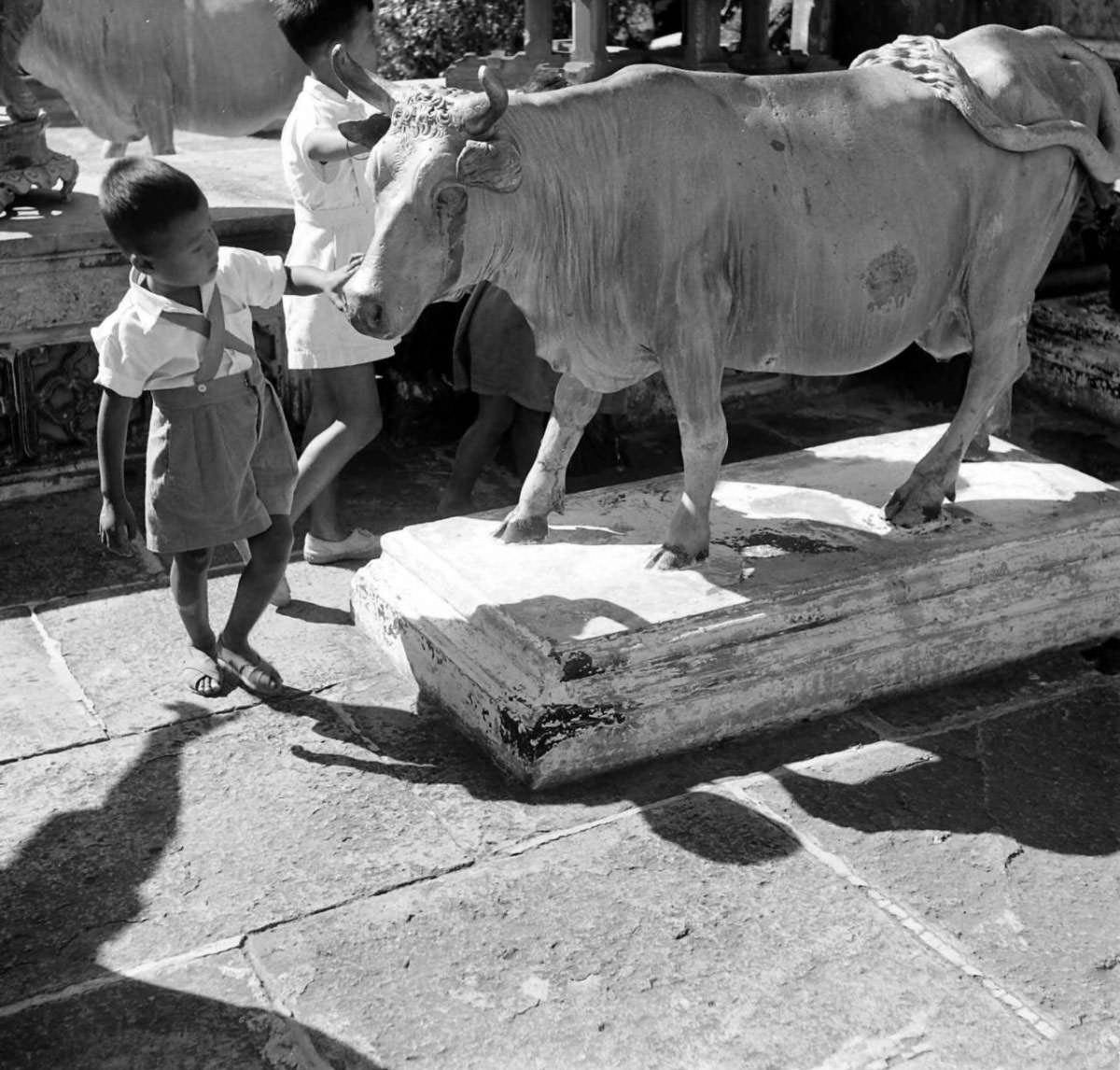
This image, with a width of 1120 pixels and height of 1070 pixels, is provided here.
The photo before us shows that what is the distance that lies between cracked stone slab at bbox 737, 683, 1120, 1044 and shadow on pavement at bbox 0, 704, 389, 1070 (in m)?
1.30

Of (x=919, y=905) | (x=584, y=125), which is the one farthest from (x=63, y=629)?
(x=919, y=905)

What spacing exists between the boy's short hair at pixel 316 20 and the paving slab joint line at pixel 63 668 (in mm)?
1886

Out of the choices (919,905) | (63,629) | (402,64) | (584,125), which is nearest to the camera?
(919,905)

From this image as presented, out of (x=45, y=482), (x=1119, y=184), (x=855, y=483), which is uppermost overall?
(x=1119, y=184)

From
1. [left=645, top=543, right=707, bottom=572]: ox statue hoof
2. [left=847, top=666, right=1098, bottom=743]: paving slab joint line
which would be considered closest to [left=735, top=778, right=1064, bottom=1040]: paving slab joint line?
[left=847, top=666, right=1098, bottom=743]: paving slab joint line

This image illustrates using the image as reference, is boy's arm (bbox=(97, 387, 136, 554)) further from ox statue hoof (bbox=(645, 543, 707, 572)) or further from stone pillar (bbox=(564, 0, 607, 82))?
stone pillar (bbox=(564, 0, 607, 82))

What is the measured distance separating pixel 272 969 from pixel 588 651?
106cm

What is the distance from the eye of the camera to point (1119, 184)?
6199 mm

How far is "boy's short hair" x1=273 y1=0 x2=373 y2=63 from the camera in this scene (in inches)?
179

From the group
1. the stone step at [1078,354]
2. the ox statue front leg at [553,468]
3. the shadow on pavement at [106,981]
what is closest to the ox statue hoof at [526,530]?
the ox statue front leg at [553,468]

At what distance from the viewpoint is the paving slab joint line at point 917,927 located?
315cm

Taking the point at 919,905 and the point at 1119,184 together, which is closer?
the point at 919,905

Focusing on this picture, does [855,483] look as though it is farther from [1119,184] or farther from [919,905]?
[1119,184]

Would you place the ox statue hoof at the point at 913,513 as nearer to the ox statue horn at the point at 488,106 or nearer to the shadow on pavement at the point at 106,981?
the ox statue horn at the point at 488,106
